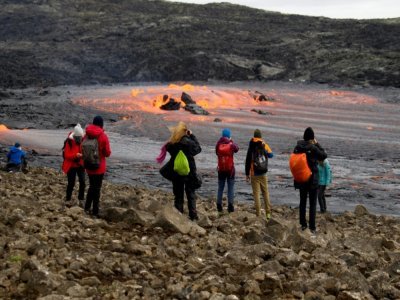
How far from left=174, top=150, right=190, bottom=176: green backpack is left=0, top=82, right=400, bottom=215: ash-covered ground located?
9.06 meters

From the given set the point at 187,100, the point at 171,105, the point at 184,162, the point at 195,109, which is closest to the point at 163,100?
the point at 187,100

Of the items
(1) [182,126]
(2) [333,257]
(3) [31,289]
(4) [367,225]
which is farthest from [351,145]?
(3) [31,289]

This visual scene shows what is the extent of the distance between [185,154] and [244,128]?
A: 32991 millimetres

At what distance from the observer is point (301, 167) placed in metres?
11.2

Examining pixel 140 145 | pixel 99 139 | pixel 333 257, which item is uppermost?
pixel 99 139

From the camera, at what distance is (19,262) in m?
6.90

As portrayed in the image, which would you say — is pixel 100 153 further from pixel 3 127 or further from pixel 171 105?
pixel 171 105

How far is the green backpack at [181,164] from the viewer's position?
10.9 metres

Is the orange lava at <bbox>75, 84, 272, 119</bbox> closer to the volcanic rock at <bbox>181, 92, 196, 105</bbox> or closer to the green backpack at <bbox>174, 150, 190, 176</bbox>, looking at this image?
the volcanic rock at <bbox>181, 92, 196, 105</bbox>

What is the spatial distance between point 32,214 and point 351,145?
29332mm

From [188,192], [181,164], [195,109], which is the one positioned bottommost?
[195,109]

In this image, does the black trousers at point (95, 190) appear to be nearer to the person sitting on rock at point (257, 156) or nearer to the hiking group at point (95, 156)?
the hiking group at point (95, 156)

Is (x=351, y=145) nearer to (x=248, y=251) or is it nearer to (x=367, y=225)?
(x=367, y=225)

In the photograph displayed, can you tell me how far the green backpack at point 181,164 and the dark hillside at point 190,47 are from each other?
217 feet
